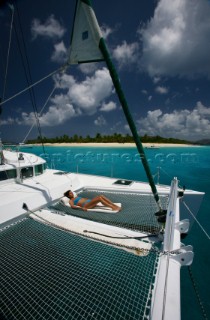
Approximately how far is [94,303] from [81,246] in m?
1.43

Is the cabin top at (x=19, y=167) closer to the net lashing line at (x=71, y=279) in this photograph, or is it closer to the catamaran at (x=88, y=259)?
the catamaran at (x=88, y=259)

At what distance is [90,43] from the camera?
3330 millimetres

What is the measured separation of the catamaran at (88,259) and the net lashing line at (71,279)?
1 centimetres

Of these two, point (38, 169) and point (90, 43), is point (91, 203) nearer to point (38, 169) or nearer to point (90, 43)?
point (38, 169)

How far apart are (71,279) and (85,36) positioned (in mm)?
4417

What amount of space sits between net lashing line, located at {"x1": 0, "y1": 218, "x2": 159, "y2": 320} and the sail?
13.0 ft

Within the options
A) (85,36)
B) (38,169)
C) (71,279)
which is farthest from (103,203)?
(85,36)

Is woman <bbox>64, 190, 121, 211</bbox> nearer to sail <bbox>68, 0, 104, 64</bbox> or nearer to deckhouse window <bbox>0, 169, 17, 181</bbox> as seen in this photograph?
deckhouse window <bbox>0, 169, 17, 181</bbox>

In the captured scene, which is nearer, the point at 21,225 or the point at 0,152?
the point at 21,225

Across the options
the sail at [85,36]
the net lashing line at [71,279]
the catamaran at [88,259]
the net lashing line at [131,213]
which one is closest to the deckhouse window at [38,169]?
the net lashing line at [131,213]

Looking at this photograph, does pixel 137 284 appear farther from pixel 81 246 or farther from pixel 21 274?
pixel 21 274

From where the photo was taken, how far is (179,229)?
4.25m

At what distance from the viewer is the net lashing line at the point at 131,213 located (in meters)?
5.12

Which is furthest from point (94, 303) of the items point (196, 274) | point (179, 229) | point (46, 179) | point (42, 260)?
point (46, 179)
